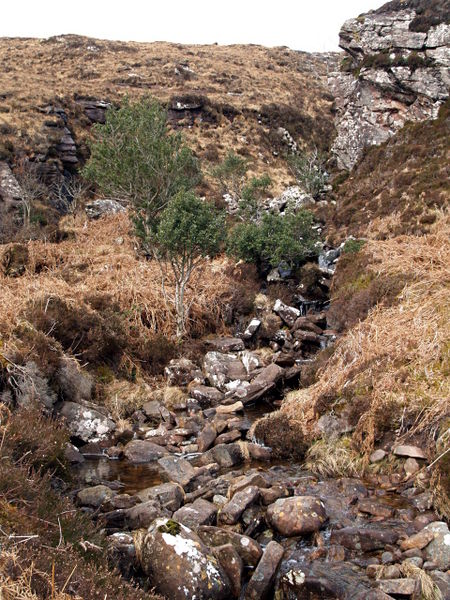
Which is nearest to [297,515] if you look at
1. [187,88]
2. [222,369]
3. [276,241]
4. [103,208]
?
[222,369]

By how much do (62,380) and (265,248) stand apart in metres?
9.38

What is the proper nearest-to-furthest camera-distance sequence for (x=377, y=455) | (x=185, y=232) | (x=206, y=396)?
(x=377, y=455), (x=206, y=396), (x=185, y=232)

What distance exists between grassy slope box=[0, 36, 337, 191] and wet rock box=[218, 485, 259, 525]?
97.9ft

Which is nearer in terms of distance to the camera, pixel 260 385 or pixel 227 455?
pixel 227 455

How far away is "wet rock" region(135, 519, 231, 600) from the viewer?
4551 millimetres

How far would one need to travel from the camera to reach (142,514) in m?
5.99

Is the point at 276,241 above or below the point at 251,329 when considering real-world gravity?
above

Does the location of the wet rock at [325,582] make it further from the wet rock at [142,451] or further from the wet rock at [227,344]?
the wet rock at [227,344]

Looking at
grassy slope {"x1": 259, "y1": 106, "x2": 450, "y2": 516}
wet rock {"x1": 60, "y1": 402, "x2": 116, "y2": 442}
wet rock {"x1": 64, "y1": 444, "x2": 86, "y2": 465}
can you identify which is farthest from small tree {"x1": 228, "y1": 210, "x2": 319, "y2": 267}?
wet rock {"x1": 64, "y1": 444, "x2": 86, "y2": 465}

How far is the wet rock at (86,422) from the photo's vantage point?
9410 mm

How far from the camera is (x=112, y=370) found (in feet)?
39.5

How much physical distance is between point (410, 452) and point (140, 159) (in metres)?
14.7

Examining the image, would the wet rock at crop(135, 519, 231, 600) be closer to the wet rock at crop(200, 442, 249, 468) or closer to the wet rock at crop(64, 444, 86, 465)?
the wet rock at crop(200, 442, 249, 468)

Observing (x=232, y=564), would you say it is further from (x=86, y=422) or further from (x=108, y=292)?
(x=108, y=292)
